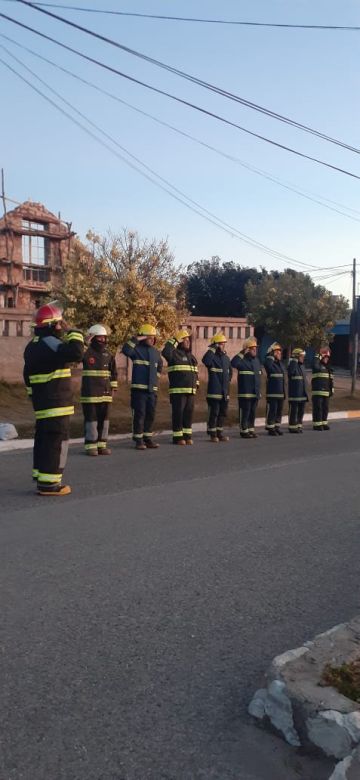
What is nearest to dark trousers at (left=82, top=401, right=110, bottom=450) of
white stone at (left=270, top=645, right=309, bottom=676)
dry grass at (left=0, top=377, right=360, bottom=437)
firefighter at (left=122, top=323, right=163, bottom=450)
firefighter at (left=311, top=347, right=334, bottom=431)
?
firefighter at (left=122, top=323, right=163, bottom=450)

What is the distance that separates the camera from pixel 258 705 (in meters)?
→ 3.36

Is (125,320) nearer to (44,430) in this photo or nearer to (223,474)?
(223,474)

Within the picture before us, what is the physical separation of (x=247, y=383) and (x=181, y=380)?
1948 mm

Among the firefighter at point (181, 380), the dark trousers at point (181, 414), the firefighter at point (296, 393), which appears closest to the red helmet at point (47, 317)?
the firefighter at point (181, 380)

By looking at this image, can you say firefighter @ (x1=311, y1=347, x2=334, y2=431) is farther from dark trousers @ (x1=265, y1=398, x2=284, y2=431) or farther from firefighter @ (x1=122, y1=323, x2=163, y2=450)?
firefighter @ (x1=122, y1=323, x2=163, y2=450)

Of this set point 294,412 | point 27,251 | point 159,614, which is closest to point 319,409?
point 294,412

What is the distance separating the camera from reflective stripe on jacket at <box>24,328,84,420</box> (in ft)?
26.3

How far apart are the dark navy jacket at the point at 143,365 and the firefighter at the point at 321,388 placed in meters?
5.54

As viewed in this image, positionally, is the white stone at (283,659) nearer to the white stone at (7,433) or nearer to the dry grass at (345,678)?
the dry grass at (345,678)

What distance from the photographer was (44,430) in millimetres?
8102

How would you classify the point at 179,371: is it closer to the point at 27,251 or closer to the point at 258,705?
the point at 258,705

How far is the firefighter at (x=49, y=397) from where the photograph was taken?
8055mm

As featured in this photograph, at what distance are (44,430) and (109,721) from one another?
16.4 ft

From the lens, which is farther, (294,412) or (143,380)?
(294,412)
